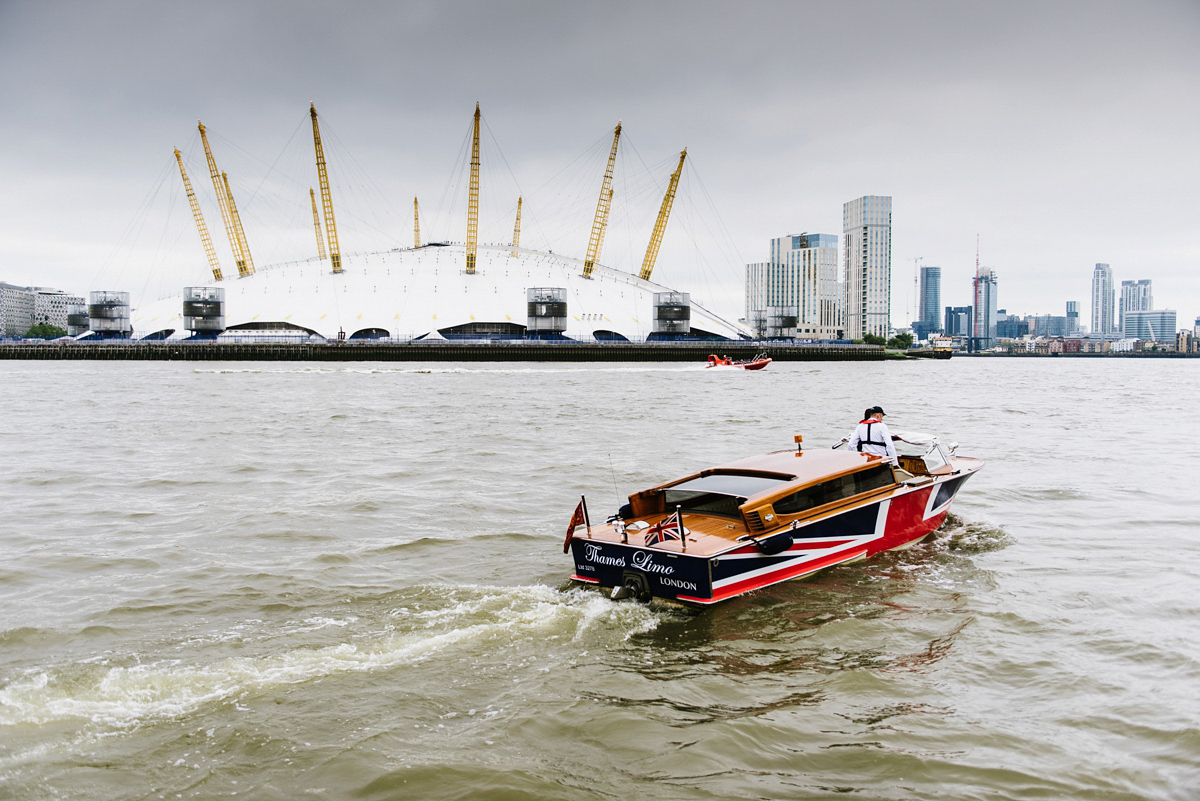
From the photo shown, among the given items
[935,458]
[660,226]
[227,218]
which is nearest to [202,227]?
[227,218]

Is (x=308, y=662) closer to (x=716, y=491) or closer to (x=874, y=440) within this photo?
(x=716, y=491)

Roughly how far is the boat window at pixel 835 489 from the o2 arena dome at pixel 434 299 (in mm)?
99760

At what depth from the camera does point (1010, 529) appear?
14945 mm

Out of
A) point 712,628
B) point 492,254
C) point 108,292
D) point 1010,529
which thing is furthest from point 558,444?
point 108,292

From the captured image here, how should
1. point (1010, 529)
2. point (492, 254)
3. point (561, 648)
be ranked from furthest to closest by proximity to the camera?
point (492, 254) < point (1010, 529) < point (561, 648)

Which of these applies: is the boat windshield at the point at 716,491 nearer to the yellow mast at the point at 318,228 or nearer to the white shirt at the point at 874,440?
the white shirt at the point at 874,440

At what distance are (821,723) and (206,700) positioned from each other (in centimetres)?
559

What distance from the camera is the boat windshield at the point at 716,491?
37.8ft

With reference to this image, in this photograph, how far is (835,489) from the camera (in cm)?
1189

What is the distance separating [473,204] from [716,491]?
115508 millimetres

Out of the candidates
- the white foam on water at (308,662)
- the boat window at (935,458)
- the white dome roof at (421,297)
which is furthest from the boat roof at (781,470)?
the white dome roof at (421,297)

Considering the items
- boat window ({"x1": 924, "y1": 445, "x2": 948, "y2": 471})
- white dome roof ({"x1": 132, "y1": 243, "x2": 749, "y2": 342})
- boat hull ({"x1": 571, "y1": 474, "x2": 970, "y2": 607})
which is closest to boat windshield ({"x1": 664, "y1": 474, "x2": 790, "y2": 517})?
boat hull ({"x1": 571, "y1": 474, "x2": 970, "y2": 607})

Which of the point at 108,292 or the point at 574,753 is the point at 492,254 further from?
the point at 574,753

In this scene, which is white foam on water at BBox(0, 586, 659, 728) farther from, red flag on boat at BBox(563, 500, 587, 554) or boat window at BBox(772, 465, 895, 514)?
boat window at BBox(772, 465, 895, 514)
